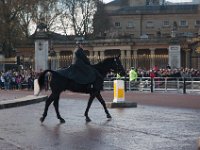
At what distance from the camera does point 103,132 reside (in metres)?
12.6

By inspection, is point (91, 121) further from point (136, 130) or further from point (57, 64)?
point (57, 64)

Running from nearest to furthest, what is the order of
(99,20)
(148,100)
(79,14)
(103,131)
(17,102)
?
(103,131), (17,102), (148,100), (79,14), (99,20)

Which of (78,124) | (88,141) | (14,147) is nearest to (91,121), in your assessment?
(78,124)

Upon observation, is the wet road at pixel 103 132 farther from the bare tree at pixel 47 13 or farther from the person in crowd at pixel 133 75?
the bare tree at pixel 47 13

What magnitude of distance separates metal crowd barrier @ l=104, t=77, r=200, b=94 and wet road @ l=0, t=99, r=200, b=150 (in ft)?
51.1

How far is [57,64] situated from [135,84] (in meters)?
13.4

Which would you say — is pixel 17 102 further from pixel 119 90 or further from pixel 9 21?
pixel 9 21

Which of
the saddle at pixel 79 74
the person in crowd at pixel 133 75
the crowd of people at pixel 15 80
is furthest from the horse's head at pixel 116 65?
the crowd of people at pixel 15 80

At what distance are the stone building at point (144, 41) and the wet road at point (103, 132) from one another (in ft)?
99.7

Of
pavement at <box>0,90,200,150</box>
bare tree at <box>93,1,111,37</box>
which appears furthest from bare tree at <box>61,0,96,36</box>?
pavement at <box>0,90,200,150</box>

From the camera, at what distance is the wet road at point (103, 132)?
418 inches

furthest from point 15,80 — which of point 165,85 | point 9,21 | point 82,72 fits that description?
point 82,72

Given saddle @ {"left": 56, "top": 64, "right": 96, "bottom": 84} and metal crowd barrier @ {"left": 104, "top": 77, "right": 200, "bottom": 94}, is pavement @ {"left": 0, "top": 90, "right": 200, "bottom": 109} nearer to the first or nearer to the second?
metal crowd barrier @ {"left": 104, "top": 77, "right": 200, "bottom": 94}

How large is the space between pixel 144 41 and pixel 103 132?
54785 millimetres
